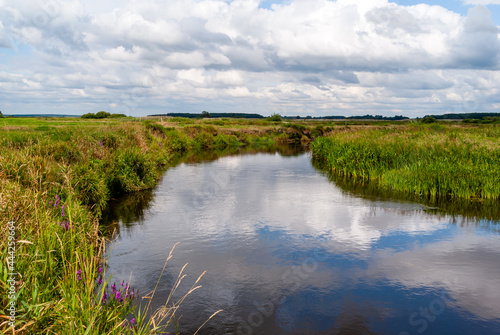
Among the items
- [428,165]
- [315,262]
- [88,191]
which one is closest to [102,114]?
[88,191]

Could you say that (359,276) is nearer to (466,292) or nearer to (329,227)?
(466,292)

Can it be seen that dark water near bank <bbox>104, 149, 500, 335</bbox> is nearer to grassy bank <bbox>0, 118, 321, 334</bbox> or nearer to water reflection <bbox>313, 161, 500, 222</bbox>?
water reflection <bbox>313, 161, 500, 222</bbox>

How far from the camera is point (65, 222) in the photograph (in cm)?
827

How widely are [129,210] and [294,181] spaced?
10946 millimetres

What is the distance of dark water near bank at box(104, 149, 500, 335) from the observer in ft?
24.6

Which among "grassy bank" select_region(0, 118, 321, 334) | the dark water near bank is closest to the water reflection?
the dark water near bank

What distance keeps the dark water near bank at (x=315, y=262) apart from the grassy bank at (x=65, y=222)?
1288 millimetres

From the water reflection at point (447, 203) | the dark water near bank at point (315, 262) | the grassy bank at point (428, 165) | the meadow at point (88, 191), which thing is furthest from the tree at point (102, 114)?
the water reflection at point (447, 203)

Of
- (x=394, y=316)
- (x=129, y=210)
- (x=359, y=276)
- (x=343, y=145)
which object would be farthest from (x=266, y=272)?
(x=343, y=145)

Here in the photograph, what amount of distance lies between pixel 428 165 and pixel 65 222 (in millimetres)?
17265

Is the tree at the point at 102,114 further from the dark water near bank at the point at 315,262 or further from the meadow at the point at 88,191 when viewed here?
the dark water near bank at the point at 315,262

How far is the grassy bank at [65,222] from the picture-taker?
4910 mm

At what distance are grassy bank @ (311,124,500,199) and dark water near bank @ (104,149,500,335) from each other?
235 cm

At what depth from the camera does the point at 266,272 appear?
9492 millimetres
